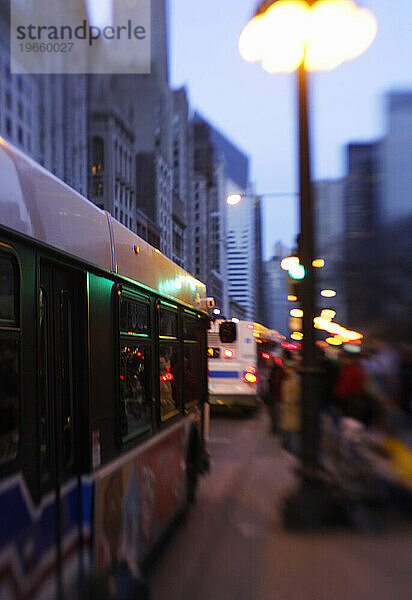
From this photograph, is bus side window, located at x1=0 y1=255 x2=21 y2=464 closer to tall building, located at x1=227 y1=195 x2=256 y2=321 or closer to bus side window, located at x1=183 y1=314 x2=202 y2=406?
bus side window, located at x1=183 y1=314 x2=202 y2=406

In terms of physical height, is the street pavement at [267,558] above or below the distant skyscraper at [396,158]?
below

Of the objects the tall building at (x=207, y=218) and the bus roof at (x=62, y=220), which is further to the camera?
the tall building at (x=207, y=218)

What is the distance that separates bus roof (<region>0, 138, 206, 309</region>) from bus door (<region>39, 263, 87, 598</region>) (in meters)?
0.21

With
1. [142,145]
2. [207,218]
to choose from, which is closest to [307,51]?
[142,145]

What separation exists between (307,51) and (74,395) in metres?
5.14

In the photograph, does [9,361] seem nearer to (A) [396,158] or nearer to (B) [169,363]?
A: (B) [169,363]

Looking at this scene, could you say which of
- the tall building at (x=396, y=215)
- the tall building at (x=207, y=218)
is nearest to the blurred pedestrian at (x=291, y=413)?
the tall building at (x=396, y=215)

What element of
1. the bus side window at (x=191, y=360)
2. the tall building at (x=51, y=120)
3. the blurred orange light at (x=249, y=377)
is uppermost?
the tall building at (x=51, y=120)

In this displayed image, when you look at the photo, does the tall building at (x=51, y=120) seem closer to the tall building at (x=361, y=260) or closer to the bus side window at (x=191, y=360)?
the tall building at (x=361, y=260)

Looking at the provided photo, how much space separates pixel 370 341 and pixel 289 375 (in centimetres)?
179

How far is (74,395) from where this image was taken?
3396 millimetres

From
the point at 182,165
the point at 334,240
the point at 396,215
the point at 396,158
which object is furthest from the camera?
the point at 182,165

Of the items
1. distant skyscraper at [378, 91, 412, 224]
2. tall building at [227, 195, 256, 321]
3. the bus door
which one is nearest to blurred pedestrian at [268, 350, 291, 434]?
the bus door

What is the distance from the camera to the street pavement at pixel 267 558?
470 cm
